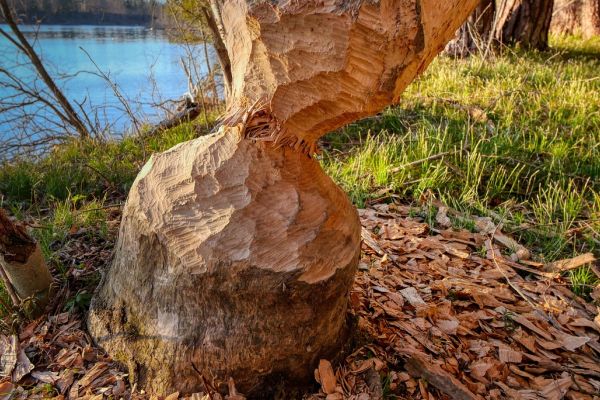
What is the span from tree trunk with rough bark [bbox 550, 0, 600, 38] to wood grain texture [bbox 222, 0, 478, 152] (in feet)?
26.3

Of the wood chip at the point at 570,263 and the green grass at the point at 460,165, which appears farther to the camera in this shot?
the green grass at the point at 460,165

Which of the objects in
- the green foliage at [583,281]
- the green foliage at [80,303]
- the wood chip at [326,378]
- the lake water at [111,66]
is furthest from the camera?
the lake water at [111,66]

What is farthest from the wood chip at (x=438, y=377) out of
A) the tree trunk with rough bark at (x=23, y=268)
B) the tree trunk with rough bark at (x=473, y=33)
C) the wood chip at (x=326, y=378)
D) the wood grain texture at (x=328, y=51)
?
the tree trunk with rough bark at (x=473, y=33)

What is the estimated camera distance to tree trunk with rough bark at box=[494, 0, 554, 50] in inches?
228

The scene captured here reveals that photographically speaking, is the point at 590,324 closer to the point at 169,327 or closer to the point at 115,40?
the point at 169,327

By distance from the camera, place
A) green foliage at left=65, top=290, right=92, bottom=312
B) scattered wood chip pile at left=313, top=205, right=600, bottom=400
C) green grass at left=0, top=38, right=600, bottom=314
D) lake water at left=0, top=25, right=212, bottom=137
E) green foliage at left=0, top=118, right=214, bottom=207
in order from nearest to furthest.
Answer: scattered wood chip pile at left=313, top=205, right=600, bottom=400, green foliage at left=65, top=290, right=92, bottom=312, green grass at left=0, top=38, right=600, bottom=314, green foliage at left=0, top=118, right=214, bottom=207, lake water at left=0, top=25, right=212, bottom=137

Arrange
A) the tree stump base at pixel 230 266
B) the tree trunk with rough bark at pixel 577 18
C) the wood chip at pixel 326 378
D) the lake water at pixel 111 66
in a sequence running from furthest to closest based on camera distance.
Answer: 1. the tree trunk with rough bark at pixel 577 18
2. the lake water at pixel 111 66
3. the wood chip at pixel 326 378
4. the tree stump base at pixel 230 266

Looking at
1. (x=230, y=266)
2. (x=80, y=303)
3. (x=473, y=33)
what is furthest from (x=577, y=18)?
(x=80, y=303)

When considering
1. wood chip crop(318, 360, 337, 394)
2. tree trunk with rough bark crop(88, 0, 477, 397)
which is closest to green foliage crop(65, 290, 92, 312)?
tree trunk with rough bark crop(88, 0, 477, 397)

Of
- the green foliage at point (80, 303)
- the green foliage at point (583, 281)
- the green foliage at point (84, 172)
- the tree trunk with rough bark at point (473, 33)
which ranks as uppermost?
the tree trunk with rough bark at point (473, 33)

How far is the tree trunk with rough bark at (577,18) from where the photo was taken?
25.4 feet

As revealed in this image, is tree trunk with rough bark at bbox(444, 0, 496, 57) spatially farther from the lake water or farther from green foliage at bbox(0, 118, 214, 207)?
green foliage at bbox(0, 118, 214, 207)

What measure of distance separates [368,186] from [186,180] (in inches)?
71.8

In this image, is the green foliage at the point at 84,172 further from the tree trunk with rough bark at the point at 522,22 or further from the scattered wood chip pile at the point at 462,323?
the tree trunk with rough bark at the point at 522,22
